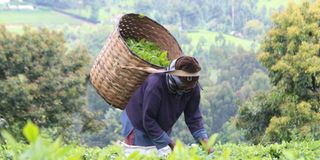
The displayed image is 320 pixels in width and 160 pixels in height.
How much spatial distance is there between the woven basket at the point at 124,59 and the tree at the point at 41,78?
10.2m

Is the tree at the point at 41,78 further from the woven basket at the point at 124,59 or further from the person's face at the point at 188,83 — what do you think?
the person's face at the point at 188,83

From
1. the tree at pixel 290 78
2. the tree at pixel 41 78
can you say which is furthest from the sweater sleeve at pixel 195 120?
the tree at pixel 41 78

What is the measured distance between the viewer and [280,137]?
12969mm

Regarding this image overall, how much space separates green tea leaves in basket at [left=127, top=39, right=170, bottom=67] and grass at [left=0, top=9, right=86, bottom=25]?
5373 cm

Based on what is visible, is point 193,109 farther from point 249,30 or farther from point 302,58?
point 249,30

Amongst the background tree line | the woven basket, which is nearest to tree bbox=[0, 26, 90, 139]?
the background tree line

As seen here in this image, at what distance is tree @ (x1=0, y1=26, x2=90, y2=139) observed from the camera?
15.2m

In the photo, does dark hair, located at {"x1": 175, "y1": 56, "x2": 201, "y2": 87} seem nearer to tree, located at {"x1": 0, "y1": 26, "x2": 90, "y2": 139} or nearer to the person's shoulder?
the person's shoulder

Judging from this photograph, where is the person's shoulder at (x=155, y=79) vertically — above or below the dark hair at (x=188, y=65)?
below

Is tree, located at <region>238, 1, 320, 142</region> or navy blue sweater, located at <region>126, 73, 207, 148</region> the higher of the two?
navy blue sweater, located at <region>126, 73, 207, 148</region>

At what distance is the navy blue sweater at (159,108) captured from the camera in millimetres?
4164

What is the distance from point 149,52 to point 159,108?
0.77 metres

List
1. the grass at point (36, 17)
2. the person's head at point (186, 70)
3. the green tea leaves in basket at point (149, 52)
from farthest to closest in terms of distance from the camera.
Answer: the grass at point (36, 17)
the green tea leaves in basket at point (149, 52)
the person's head at point (186, 70)

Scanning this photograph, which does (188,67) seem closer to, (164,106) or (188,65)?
(188,65)
